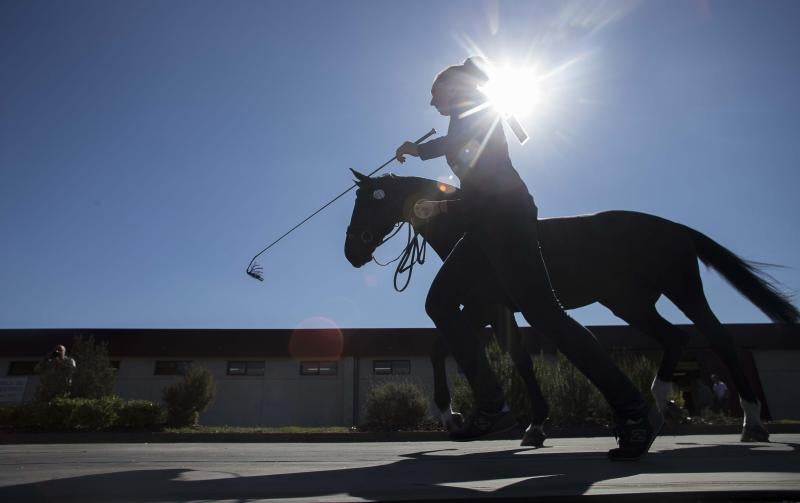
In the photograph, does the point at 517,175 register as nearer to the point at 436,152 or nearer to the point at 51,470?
the point at 436,152

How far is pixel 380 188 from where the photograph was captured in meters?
4.88

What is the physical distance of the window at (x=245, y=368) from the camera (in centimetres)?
2727

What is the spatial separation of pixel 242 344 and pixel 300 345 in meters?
2.92

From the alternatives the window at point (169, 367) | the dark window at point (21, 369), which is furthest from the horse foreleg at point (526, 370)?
the dark window at point (21, 369)

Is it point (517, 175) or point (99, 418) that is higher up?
point (517, 175)

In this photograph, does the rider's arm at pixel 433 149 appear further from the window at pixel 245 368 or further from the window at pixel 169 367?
the window at pixel 169 367

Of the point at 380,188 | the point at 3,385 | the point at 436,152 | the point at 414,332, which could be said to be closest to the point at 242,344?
the point at 414,332

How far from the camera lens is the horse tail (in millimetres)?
5219

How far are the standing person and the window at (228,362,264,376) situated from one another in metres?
25.7

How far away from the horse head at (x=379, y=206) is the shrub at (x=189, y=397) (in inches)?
515

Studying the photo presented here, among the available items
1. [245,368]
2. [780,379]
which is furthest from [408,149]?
[780,379]

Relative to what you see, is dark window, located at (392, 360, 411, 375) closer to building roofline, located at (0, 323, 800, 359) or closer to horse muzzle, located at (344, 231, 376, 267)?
building roofline, located at (0, 323, 800, 359)

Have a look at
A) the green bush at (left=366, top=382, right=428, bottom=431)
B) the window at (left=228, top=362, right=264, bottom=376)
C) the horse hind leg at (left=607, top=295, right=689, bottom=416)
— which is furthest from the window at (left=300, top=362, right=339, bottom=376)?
the horse hind leg at (left=607, top=295, right=689, bottom=416)

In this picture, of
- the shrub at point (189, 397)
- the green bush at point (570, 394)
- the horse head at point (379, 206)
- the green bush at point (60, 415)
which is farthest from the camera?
the shrub at point (189, 397)
